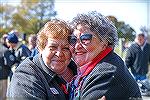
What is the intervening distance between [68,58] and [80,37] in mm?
199

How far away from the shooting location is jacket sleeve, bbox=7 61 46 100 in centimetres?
115

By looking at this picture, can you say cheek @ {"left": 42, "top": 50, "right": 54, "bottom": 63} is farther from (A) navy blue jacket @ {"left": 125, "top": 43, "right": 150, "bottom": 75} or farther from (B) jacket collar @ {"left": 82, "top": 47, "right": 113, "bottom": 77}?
(A) navy blue jacket @ {"left": 125, "top": 43, "right": 150, "bottom": 75}

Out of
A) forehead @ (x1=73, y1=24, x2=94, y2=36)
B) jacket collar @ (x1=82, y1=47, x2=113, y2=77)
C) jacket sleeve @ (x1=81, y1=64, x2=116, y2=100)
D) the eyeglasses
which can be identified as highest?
forehead @ (x1=73, y1=24, x2=94, y2=36)

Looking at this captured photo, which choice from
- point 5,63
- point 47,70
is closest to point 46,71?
point 47,70

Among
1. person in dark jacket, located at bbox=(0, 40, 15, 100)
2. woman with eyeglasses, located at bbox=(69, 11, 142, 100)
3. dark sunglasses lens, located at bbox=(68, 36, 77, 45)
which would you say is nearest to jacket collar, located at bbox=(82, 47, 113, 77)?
woman with eyeglasses, located at bbox=(69, 11, 142, 100)

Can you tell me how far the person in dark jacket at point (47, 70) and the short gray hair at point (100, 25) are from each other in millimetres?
128

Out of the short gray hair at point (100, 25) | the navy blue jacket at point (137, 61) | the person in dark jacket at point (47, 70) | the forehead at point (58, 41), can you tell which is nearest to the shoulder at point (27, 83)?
the person in dark jacket at point (47, 70)

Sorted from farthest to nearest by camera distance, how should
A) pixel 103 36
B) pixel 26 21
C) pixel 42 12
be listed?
1. pixel 26 21
2. pixel 42 12
3. pixel 103 36

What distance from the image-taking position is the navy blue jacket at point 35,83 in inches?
45.3

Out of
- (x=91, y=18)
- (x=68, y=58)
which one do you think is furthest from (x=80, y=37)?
(x=68, y=58)

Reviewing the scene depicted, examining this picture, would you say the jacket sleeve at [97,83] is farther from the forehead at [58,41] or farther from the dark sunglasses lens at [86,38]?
the forehead at [58,41]

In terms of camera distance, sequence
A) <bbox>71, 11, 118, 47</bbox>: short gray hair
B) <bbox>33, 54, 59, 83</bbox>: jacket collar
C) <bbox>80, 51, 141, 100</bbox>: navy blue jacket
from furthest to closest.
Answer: <bbox>33, 54, 59, 83</bbox>: jacket collar → <bbox>71, 11, 118, 47</bbox>: short gray hair → <bbox>80, 51, 141, 100</bbox>: navy blue jacket

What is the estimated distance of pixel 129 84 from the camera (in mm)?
1043

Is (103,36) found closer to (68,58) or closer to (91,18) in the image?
(91,18)
